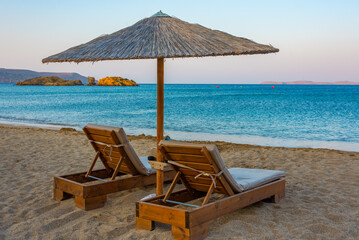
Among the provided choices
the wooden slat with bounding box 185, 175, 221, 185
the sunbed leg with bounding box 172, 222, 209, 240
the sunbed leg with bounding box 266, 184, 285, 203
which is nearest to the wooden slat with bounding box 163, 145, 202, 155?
the wooden slat with bounding box 185, 175, 221, 185

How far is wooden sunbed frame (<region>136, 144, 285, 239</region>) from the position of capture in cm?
287

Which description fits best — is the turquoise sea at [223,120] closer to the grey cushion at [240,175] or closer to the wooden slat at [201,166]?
the grey cushion at [240,175]

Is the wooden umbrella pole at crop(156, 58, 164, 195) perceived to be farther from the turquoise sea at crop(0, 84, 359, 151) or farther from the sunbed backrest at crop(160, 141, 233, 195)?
the turquoise sea at crop(0, 84, 359, 151)

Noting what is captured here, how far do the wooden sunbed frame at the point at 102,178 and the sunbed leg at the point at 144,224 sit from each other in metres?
0.74

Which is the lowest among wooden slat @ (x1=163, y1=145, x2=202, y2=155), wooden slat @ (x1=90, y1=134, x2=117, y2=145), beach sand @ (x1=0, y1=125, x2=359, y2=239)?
beach sand @ (x1=0, y1=125, x2=359, y2=239)

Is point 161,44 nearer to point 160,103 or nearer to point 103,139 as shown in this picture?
point 160,103

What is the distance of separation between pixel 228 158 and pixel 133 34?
159 inches

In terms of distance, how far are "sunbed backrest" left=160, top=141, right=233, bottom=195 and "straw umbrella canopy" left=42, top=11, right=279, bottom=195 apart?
1.55ft

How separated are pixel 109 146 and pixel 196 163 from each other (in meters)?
1.16

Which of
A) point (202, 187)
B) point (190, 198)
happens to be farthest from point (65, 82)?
point (202, 187)

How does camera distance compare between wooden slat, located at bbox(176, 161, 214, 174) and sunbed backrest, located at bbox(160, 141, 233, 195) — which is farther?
wooden slat, located at bbox(176, 161, 214, 174)

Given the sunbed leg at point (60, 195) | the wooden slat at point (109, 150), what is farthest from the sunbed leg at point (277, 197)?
the sunbed leg at point (60, 195)

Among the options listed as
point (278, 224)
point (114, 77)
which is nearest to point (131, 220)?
point (278, 224)

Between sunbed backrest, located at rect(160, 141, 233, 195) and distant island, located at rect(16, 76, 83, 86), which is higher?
distant island, located at rect(16, 76, 83, 86)
